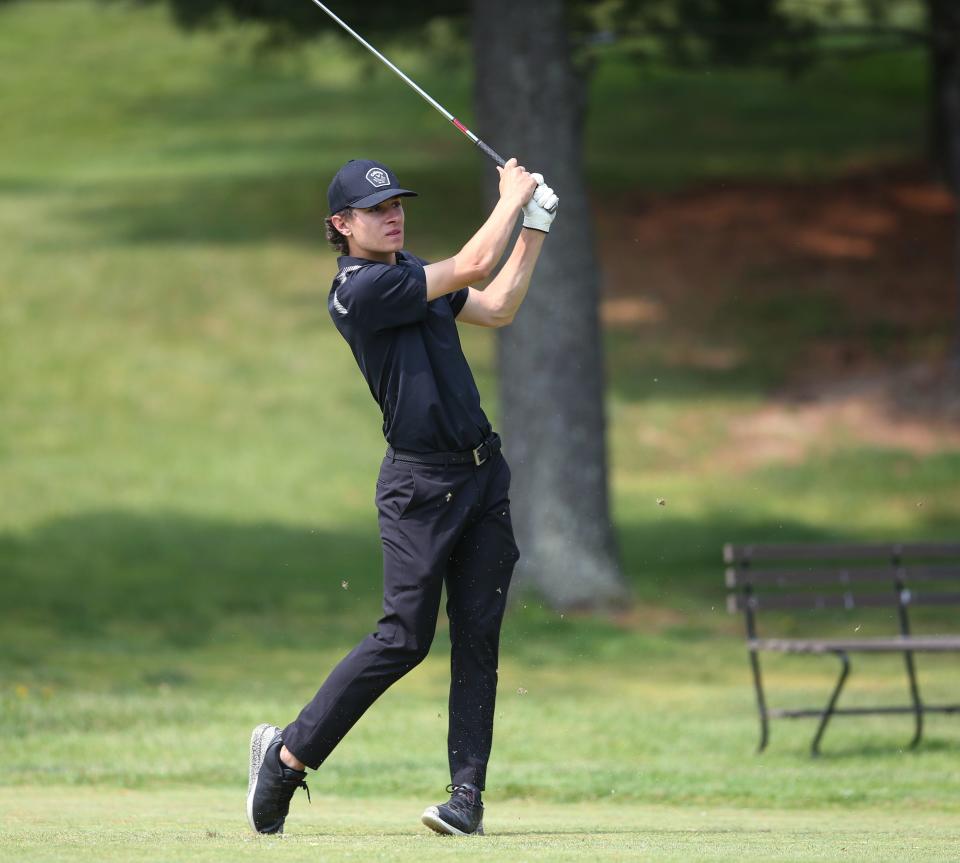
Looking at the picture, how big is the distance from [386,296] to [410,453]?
20.2 inches

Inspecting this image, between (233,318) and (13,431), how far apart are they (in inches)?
175

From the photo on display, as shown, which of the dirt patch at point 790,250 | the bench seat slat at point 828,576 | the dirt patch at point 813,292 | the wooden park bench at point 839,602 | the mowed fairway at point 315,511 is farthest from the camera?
the dirt patch at point 790,250

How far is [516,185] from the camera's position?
580 centimetres

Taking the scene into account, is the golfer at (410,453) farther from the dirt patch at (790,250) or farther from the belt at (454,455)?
the dirt patch at (790,250)

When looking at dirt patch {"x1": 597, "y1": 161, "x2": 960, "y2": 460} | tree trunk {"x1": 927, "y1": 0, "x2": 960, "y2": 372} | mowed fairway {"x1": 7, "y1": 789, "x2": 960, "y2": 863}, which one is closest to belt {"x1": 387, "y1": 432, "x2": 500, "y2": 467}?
mowed fairway {"x1": 7, "y1": 789, "x2": 960, "y2": 863}

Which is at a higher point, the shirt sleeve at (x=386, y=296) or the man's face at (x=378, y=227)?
the man's face at (x=378, y=227)

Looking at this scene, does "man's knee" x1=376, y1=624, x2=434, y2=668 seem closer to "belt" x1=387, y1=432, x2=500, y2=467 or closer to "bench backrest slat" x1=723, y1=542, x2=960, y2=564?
"belt" x1=387, y1=432, x2=500, y2=467

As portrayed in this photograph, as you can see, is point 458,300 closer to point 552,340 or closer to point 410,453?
point 410,453

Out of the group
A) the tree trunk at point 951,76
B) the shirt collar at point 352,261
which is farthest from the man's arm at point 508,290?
the tree trunk at point 951,76

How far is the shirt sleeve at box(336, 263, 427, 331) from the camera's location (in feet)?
18.7

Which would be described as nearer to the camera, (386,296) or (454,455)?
(386,296)

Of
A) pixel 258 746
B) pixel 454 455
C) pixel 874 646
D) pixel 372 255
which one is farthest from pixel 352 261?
pixel 874 646

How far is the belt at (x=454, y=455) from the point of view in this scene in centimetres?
584

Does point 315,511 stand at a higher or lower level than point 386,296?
lower
